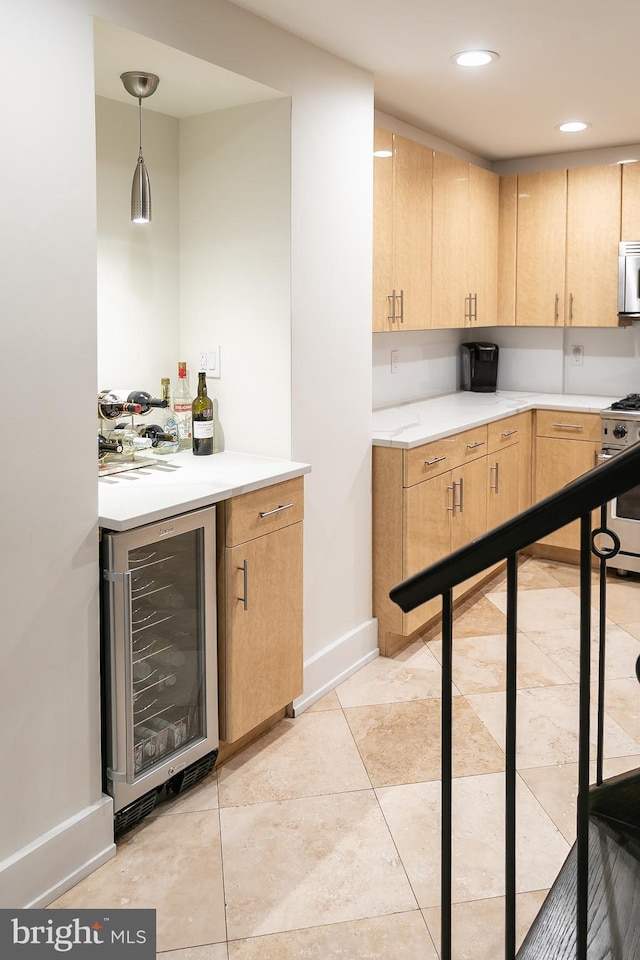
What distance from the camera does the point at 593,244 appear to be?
469 cm

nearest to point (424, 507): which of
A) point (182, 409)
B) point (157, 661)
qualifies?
point (182, 409)

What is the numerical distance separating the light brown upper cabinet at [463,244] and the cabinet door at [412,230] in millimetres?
93

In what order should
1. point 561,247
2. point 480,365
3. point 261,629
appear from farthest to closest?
point 480,365, point 561,247, point 261,629

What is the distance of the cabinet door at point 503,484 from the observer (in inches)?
167

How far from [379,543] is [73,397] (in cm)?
175

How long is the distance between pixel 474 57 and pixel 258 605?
6.98 ft

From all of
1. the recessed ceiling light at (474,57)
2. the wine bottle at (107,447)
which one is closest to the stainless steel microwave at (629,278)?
the recessed ceiling light at (474,57)

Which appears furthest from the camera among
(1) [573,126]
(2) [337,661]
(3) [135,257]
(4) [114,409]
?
(1) [573,126]

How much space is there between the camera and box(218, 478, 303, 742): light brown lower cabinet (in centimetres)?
257

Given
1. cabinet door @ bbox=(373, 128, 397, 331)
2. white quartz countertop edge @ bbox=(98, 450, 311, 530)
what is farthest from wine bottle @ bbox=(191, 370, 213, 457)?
cabinet door @ bbox=(373, 128, 397, 331)

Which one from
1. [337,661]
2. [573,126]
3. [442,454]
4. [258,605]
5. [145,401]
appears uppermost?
[573,126]

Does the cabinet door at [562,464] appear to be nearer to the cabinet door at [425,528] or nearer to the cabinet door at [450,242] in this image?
the cabinet door at [450,242]

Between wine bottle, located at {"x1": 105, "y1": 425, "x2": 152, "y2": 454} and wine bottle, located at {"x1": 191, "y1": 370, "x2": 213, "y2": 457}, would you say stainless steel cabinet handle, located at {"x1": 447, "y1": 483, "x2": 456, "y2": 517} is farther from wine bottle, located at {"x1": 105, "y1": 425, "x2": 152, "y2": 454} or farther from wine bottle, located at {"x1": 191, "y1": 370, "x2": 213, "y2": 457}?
wine bottle, located at {"x1": 105, "y1": 425, "x2": 152, "y2": 454}

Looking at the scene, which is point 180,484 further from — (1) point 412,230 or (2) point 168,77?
(1) point 412,230
